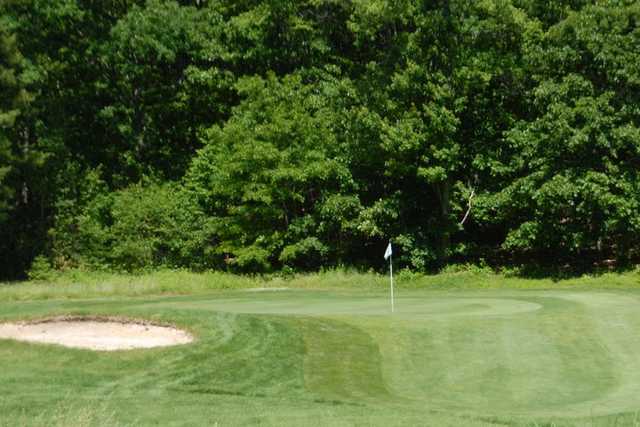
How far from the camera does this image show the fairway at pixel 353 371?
1012cm

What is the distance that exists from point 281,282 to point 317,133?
683cm

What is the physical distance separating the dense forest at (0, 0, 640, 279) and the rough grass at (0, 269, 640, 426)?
38.5 feet

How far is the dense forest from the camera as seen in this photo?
1150 inches

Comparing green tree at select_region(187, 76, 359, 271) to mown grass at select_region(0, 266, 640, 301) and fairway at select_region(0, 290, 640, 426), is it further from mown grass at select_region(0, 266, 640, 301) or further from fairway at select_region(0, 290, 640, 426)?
fairway at select_region(0, 290, 640, 426)

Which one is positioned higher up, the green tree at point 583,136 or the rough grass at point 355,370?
the green tree at point 583,136

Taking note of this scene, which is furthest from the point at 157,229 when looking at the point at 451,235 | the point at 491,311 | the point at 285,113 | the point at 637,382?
the point at 637,382

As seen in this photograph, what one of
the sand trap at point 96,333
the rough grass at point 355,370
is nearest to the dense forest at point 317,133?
the rough grass at point 355,370

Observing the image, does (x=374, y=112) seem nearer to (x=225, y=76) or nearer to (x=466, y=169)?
(x=466, y=169)

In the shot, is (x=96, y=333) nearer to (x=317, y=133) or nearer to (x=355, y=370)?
(x=355, y=370)

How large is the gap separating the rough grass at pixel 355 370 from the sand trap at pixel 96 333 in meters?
0.36

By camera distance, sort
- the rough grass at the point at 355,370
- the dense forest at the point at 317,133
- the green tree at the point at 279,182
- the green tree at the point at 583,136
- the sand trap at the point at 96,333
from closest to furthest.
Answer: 1. the rough grass at the point at 355,370
2. the sand trap at the point at 96,333
3. the green tree at the point at 583,136
4. the dense forest at the point at 317,133
5. the green tree at the point at 279,182

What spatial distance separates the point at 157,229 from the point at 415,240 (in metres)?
11.6

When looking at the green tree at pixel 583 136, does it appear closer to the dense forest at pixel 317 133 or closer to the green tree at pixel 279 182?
the dense forest at pixel 317 133

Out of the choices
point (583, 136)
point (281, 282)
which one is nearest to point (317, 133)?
point (281, 282)
